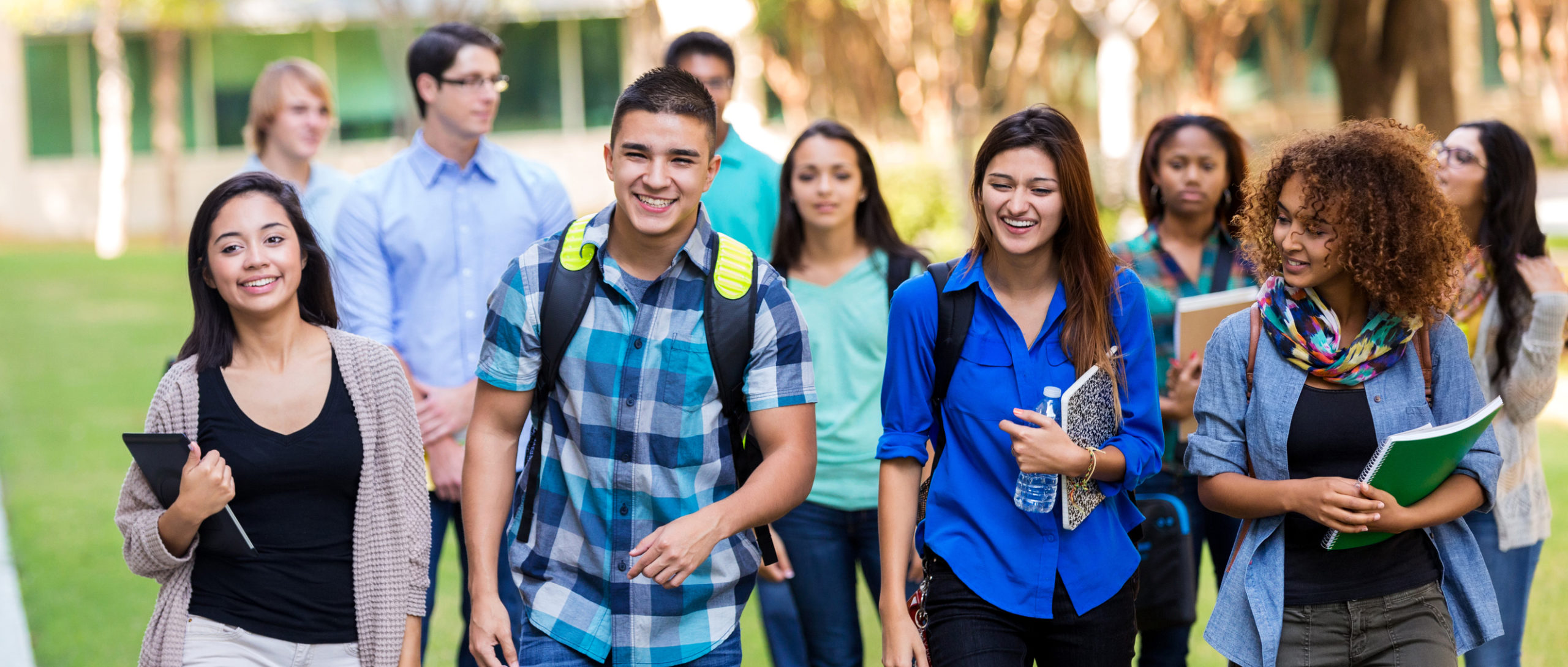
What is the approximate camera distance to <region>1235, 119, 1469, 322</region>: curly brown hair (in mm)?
3443

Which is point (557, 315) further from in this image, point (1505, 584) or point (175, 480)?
point (1505, 584)

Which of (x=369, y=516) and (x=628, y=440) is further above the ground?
(x=628, y=440)

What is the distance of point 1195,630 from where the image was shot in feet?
22.4

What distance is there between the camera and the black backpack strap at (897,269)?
201 inches

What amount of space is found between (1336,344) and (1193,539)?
1.60 m

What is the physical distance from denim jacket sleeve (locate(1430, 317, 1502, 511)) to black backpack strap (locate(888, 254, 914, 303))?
1962mm

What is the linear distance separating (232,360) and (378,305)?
121 centimetres

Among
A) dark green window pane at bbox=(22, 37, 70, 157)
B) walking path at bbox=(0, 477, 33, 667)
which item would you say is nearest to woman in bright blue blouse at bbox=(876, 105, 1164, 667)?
walking path at bbox=(0, 477, 33, 667)

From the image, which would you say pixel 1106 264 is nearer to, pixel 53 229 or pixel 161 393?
pixel 161 393

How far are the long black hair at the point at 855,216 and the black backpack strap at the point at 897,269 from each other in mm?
82

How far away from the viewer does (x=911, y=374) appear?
359 cm

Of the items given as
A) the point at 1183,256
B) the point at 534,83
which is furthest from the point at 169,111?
the point at 1183,256

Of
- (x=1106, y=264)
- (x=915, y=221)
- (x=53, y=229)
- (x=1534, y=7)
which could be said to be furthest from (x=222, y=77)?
(x=1106, y=264)

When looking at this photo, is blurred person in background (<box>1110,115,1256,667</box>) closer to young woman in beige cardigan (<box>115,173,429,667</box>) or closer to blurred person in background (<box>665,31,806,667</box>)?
blurred person in background (<box>665,31,806,667</box>)
